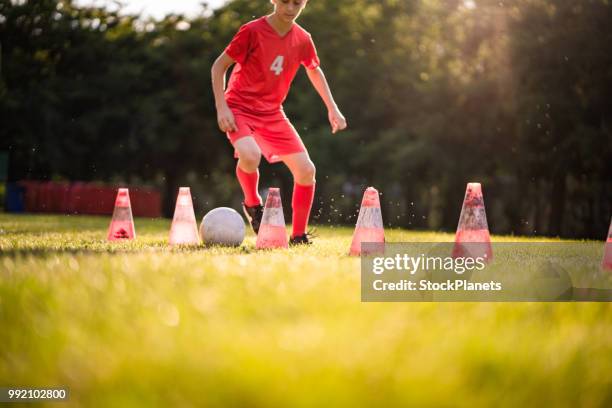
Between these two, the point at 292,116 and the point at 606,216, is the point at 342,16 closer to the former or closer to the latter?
the point at 292,116

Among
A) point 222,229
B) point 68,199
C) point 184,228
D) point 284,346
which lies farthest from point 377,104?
point 284,346

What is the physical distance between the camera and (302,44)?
6.87 meters

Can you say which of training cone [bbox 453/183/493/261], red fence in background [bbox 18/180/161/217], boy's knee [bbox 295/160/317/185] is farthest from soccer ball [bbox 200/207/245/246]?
red fence in background [bbox 18/180/161/217]

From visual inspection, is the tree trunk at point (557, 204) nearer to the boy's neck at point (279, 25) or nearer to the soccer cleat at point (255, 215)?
the soccer cleat at point (255, 215)

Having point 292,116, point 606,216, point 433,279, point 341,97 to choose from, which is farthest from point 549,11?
point 433,279

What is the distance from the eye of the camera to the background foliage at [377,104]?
15594mm

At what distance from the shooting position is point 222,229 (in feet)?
20.2

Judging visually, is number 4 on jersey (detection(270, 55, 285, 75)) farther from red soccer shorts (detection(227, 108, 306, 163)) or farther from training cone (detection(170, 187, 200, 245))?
training cone (detection(170, 187, 200, 245))

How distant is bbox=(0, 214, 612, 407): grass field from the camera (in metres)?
1.86

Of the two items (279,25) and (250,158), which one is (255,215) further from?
(279,25)

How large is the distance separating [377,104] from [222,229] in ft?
49.3

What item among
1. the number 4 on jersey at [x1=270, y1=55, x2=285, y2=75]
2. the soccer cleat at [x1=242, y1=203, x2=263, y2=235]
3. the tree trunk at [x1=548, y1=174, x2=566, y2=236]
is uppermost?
the number 4 on jersey at [x1=270, y1=55, x2=285, y2=75]

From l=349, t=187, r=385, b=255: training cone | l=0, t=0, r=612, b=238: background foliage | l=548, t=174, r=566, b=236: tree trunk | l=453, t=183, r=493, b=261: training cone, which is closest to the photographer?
l=453, t=183, r=493, b=261: training cone

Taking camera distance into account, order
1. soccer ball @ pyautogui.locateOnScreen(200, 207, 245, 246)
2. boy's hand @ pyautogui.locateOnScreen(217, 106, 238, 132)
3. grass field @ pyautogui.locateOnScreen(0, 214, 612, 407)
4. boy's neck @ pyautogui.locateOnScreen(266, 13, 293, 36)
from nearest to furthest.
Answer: grass field @ pyautogui.locateOnScreen(0, 214, 612, 407) → soccer ball @ pyautogui.locateOnScreen(200, 207, 245, 246) → boy's hand @ pyautogui.locateOnScreen(217, 106, 238, 132) → boy's neck @ pyautogui.locateOnScreen(266, 13, 293, 36)
